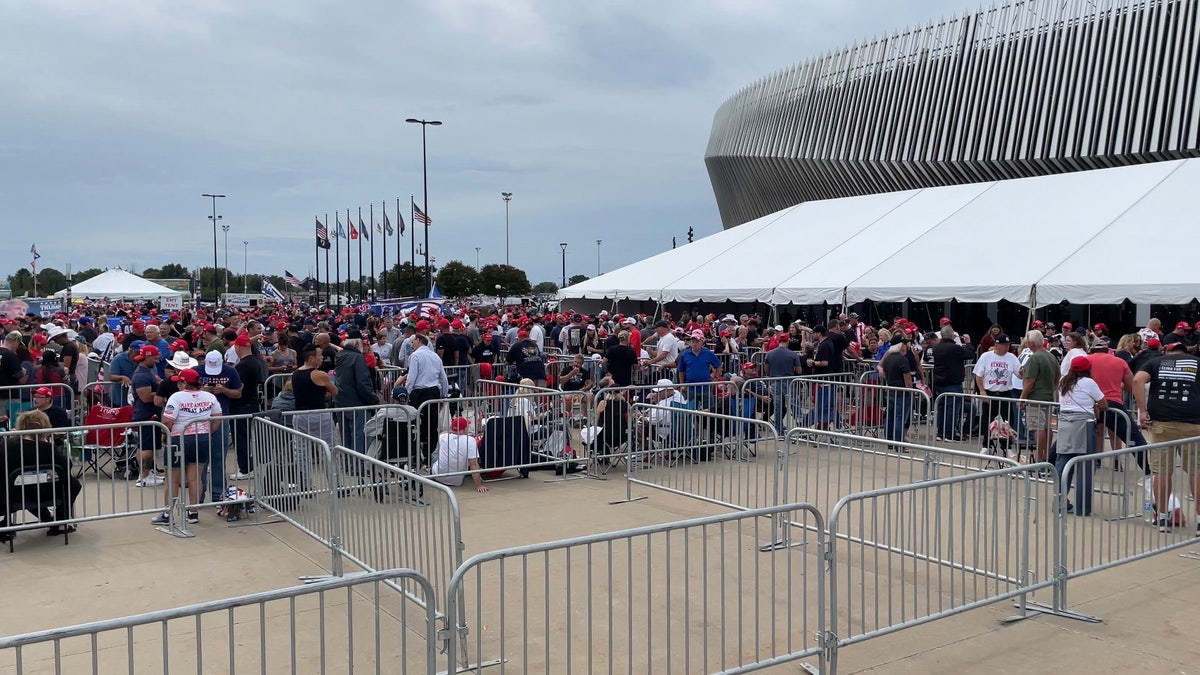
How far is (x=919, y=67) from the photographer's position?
1537 inches

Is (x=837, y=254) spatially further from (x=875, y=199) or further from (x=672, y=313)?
(x=672, y=313)

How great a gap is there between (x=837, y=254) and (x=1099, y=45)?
13.6 m

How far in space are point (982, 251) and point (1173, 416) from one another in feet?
49.8

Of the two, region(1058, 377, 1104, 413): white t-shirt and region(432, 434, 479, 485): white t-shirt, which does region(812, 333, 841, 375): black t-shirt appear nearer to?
region(1058, 377, 1104, 413): white t-shirt

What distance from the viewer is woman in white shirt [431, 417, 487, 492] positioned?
412 inches

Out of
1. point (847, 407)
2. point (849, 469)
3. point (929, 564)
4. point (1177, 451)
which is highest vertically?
point (1177, 451)

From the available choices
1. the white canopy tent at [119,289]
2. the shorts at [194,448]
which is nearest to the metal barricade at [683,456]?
the shorts at [194,448]

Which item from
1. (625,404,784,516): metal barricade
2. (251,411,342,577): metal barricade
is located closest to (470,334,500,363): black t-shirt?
(625,404,784,516): metal barricade

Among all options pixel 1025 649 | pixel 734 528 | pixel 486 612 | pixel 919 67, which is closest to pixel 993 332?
pixel 734 528

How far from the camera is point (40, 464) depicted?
8.34 meters

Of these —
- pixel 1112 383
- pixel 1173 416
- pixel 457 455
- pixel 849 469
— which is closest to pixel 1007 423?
pixel 1112 383

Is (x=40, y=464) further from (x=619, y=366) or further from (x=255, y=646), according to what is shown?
(x=619, y=366)

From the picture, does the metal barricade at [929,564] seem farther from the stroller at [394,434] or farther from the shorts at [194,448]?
the shorts at [194,448]

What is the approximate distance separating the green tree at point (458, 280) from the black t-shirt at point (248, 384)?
94.9 meters
